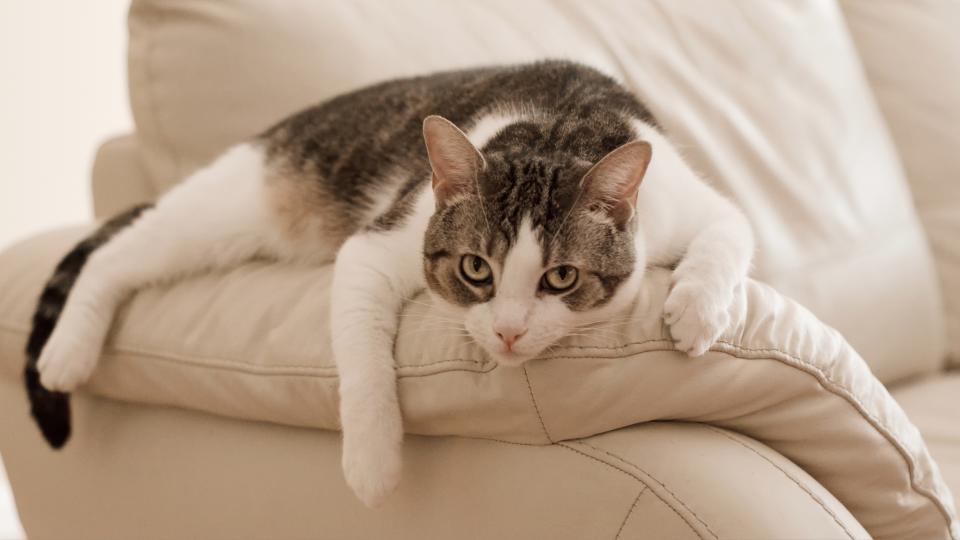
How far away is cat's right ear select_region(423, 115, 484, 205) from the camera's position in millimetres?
1007

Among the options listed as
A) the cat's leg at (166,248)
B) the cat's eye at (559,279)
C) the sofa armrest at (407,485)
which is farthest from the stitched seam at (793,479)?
the cat's leg at (166,248)

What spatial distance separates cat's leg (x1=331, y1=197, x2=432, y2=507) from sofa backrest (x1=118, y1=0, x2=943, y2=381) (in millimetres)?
431

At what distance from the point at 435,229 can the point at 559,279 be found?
0.17m

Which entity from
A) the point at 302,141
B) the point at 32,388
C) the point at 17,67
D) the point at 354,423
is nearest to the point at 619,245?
the point at 354,423

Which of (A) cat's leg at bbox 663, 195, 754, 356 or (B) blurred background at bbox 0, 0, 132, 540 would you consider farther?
(B) blurred background at bbox 0, 0, 132, 540

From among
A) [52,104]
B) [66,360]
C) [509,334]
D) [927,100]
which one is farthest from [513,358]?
[52,104]

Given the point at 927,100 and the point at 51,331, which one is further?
the point at 927,100

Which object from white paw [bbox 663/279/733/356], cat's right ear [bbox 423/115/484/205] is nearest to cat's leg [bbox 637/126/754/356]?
white paw [bbox 663/279/733/356]

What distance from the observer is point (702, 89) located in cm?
169

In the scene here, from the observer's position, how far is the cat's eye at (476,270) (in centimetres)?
101

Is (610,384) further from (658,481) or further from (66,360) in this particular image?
(66,360)

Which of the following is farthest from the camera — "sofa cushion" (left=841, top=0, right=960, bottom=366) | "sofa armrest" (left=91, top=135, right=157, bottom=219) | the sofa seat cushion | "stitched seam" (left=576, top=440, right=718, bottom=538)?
"sofa cushion" (left=841, top=0, right=960, bottom=366)

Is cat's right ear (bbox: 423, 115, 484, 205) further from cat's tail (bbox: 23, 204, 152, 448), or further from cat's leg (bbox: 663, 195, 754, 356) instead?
cat's tail (bbox: 23, 204, 152, 448)

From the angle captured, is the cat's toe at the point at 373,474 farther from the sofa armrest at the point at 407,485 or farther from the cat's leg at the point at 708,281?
the cat's leg at the point at 708,281
